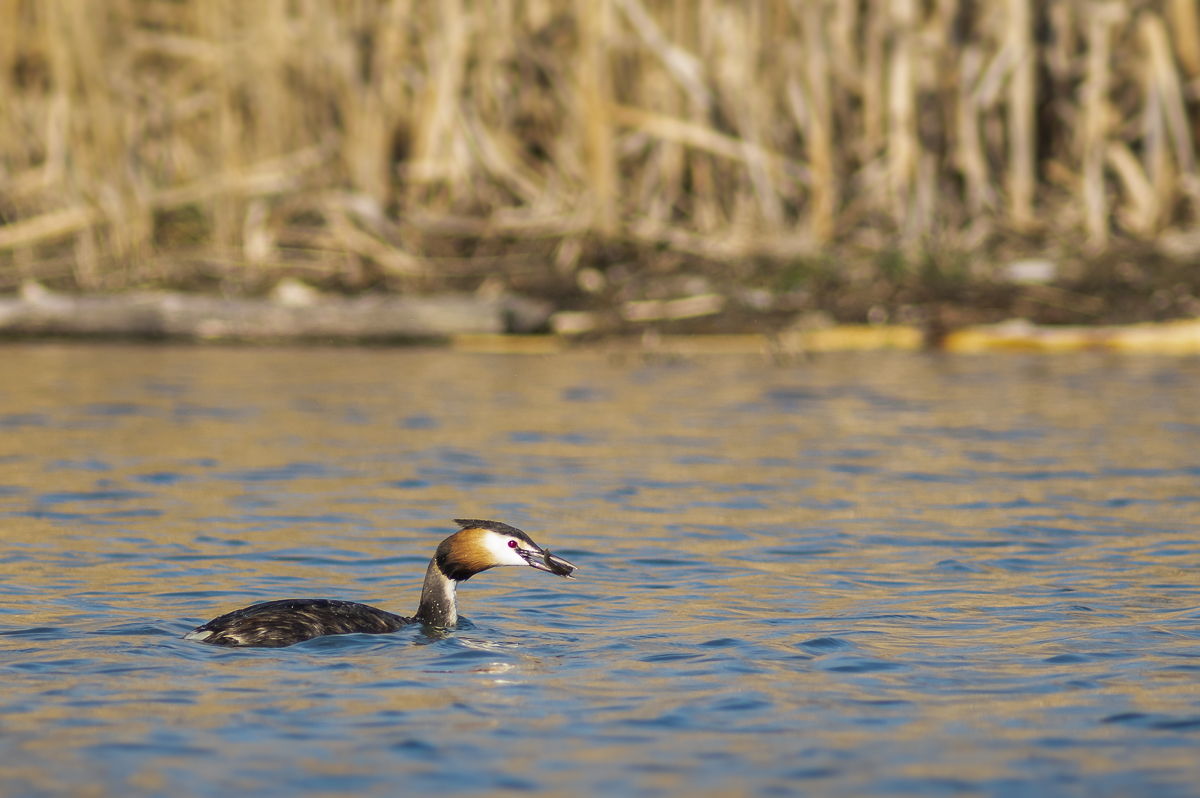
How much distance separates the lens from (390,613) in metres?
7.02

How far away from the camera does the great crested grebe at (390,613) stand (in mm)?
6309

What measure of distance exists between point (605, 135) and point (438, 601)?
12.2 meters

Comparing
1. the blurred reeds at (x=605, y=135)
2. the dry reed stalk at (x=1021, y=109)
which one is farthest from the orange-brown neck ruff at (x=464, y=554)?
the dry reed stalk at (x=1021, y=109)

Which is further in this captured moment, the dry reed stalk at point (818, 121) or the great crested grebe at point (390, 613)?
the dry reed stalk at point (818, 121)

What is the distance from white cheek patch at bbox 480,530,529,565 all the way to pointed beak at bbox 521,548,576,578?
3cm

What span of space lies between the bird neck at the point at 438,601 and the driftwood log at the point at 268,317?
1087 centimetres

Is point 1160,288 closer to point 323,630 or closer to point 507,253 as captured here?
point 507,253

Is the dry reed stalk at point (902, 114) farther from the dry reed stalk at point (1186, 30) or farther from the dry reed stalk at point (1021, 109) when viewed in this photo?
the dry reed stalk at point (1186, 30)

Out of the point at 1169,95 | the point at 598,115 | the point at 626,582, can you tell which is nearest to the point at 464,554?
the point at 626,582

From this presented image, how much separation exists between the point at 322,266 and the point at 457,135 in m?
2.10

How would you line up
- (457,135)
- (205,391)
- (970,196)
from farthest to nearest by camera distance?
(457,135)
(970,196)
(205,391)

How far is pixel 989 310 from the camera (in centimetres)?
1717

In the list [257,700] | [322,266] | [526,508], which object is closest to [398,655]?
[257,700]

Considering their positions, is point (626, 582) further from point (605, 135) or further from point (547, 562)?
point (605, 135)
